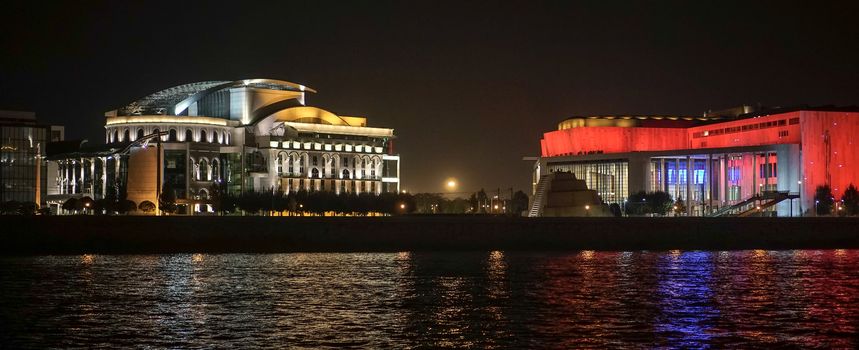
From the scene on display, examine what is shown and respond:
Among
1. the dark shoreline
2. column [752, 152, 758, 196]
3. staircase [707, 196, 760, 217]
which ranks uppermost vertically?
column [752, 152, 758, 196]

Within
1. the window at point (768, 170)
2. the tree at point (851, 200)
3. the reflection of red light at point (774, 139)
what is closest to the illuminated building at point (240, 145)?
the reflection of red light at point (774, 139)

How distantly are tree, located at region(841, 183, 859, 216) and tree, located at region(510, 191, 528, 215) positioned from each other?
40680mm

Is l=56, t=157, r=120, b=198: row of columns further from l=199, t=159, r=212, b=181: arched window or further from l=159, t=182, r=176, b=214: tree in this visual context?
l=159, t=182, r=176, b=214: tree

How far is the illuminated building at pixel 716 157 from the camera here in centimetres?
13500

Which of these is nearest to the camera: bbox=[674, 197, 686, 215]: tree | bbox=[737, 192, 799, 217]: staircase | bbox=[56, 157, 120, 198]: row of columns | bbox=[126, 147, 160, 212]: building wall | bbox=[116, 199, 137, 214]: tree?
bbox=[116, 199, 137, 214]: tree

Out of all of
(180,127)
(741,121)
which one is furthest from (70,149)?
(741,121)

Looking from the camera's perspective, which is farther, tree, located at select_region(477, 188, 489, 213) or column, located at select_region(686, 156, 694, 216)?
tree, located at select_region(477, 188, 489, 213)

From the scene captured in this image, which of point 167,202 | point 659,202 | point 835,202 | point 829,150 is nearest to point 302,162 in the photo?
A: point 167,202

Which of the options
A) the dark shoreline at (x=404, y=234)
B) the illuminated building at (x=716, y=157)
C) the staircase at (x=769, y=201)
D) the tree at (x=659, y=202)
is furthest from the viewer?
the tree at (x=659, y=202)

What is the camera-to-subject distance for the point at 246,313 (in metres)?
45.8

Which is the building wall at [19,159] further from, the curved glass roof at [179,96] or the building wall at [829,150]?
the building wall at [829,150]

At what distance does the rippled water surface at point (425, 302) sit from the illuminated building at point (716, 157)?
139ft

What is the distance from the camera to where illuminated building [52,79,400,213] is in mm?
146000

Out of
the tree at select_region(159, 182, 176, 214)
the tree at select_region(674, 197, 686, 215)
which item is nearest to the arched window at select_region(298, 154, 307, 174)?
the tree at select_region(159, 182, 176, 214)
